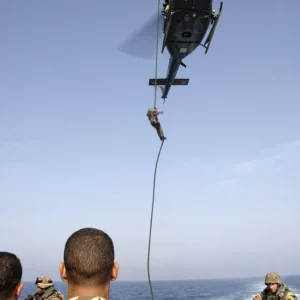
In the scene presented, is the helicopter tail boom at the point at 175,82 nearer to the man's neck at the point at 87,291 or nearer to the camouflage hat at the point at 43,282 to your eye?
the camouflage hat at the point at 43,282

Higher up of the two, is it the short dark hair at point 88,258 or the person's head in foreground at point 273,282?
the person's head in foreground at point 273,282

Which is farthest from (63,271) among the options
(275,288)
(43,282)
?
(43,282)

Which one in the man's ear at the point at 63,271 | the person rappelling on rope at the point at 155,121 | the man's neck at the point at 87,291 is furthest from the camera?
the person rappelling on rope at the point at 155,121

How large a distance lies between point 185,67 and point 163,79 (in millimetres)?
1421

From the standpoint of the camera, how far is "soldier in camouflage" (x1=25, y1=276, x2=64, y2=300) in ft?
29.0

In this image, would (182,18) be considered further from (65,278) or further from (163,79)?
(65,278)

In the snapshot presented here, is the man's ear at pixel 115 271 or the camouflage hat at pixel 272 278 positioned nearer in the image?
the man's ear at pixel 115 271

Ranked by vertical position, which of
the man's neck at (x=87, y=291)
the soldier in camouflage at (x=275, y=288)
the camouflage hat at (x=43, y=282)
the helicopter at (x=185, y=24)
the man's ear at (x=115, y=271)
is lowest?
the man's neck at (x=87, y=291)

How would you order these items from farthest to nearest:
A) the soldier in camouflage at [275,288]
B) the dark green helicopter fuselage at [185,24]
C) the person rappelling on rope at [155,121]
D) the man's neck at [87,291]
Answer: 1. the dark green helicopter fuselage at [185,24]
2. the person rappelling on rope at [155,121]
3. the soldier in camouflage at [275,288]
4. the man's neck at [87,291]

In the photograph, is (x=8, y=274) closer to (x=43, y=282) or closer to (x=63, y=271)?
(x=63, y=271)

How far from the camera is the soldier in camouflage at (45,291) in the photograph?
8.84 meters

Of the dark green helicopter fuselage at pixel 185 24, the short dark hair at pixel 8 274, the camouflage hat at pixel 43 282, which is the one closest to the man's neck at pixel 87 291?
the short dark hair at pixel 8 274

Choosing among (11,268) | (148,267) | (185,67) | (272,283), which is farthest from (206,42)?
(11,268)

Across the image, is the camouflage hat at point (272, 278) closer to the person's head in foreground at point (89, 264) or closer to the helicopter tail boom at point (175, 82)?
the person's head in foreground at point (89, 264)
